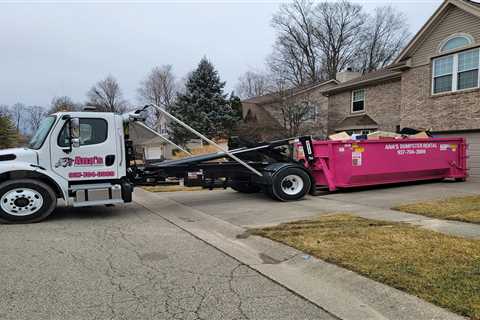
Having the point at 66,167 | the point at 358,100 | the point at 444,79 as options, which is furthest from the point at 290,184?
the point at 358,100

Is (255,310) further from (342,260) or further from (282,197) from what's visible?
(282,197)

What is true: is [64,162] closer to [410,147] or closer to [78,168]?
[78,168]

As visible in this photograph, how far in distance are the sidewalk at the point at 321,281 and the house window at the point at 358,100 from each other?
19320 millimetres

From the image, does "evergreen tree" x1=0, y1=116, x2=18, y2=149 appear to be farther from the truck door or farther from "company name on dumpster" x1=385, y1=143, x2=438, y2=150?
"company name on dumpster" x1=385, y1=143, x2=438, y2=150

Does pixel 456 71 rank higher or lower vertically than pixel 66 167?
higher

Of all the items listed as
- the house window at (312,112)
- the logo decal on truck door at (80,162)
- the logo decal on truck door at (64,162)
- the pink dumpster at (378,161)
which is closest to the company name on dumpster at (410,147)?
the pink dumpster at (378,161)

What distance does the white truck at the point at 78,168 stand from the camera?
7543 mm

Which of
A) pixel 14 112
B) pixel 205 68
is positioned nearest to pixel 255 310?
pixel 205 68

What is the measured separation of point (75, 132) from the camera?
25.8ft

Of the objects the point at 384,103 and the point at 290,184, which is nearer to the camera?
the point at 290,184

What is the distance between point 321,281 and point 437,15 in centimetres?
1688

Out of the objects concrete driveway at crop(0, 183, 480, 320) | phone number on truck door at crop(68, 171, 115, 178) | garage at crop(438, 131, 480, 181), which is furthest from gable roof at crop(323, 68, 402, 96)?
phone number on truck door at crop(68, 171, 115, 178)

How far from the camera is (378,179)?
11672 mm

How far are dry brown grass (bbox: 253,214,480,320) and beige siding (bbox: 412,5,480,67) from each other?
13.0 metres
